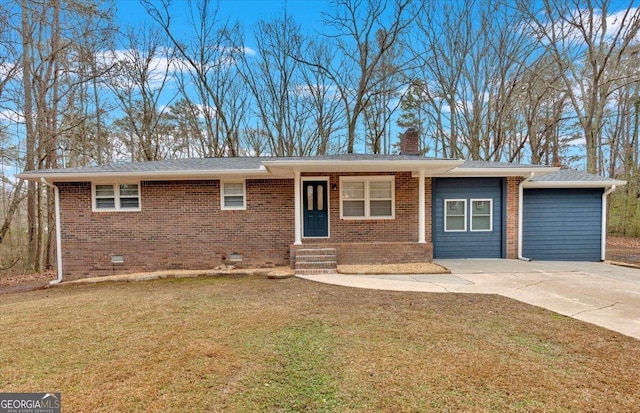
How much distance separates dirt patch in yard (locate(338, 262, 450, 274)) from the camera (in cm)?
703

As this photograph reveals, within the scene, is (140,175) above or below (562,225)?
above

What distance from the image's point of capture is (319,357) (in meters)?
2.98

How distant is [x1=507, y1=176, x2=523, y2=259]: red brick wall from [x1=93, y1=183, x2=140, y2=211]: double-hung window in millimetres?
10915

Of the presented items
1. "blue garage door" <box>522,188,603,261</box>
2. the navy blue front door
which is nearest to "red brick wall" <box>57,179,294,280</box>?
the navy blue front door

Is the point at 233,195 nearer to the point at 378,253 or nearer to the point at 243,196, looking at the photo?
the point at 243,196

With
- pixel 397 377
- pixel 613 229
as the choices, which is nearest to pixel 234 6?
pixel 397 377

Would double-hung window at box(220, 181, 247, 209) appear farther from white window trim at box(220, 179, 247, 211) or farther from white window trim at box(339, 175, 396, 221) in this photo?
white window trim at box(339, 175, 396, 221)

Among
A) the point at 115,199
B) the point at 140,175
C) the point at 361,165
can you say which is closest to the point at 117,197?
the point at 115,199

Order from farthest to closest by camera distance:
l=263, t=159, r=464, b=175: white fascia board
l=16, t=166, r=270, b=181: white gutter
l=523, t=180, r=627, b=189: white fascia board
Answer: l=523, t=180, r=627, b=189: white fascia board < l=16, t=166, r=270, b=181: white gutter < l=263, t=159, r=464, b=175: white fascia board

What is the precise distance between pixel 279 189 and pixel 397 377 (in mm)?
6454

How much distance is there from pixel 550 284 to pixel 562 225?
4302 millimetres

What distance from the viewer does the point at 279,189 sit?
27.7ft

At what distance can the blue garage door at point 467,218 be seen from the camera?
8844mm

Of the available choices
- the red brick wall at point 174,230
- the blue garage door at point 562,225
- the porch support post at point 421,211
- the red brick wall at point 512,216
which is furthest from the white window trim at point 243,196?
the blue garage door at point 562,225
